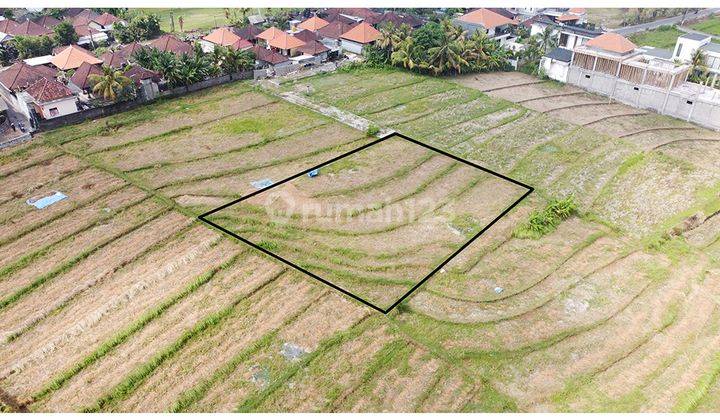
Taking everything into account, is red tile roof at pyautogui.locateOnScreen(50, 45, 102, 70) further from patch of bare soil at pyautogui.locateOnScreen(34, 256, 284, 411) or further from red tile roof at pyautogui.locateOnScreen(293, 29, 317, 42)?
patch of bare soil at pyautogui.locateOnScreen(34, 256, 284, 411)

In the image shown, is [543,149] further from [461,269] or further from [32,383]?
[32,383]

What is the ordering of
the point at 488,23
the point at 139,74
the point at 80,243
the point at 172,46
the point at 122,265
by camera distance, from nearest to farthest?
the point at 122,265 → the point at 80,243 → the point at 139,74 → the point at 172,46 → the point at 488,23

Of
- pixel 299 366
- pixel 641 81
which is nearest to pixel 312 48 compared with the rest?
pixel 641 81

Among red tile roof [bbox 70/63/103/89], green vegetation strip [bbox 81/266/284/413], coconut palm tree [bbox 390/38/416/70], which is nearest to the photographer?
green vegetation strip [bbox 81/266/284/413]

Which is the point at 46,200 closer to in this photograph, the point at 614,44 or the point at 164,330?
the point at 164,330

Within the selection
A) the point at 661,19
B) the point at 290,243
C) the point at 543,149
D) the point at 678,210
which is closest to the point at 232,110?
the point at 290,243

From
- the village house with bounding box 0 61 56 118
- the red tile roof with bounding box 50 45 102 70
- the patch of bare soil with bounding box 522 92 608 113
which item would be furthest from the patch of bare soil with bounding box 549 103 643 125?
the village house with bounding box 0 61 56 118
